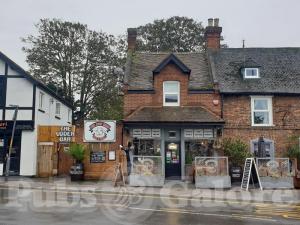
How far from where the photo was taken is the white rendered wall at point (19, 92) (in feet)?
85.6

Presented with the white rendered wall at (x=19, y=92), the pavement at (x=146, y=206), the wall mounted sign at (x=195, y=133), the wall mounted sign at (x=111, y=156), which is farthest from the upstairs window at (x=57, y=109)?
the wall mounted sign at (x=195, y=133)

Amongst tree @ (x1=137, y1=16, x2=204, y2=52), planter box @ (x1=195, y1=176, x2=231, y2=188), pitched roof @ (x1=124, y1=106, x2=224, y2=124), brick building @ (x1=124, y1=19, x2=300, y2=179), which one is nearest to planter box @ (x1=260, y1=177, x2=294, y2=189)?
planter box @ (x1=195, y1=176, x2=231, y2=188)

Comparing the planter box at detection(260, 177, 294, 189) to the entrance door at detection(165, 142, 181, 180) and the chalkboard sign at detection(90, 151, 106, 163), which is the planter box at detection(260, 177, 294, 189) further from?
the chalkboard sign at detection(90, 151, 106, 163)

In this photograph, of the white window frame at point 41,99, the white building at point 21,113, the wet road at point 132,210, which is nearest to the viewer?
the wet road at point 132,210

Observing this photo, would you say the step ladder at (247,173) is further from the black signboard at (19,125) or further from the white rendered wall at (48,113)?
the white rendered wall at (48,113)

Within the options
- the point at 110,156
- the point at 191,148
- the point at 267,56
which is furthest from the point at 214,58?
the point at 110,156

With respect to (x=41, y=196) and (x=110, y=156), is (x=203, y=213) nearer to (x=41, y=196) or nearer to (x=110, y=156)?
(x=41, y=196)

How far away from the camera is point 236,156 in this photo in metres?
22.5

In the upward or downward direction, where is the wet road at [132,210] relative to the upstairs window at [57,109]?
downward

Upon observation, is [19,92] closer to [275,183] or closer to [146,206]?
[146,206]

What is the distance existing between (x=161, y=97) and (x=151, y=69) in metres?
3.37

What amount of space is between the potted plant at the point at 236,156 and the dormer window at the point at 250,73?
543 cm

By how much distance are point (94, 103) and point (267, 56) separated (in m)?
22.3

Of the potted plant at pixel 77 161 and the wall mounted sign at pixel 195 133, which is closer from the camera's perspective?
the potted plant at pixel 77 161
